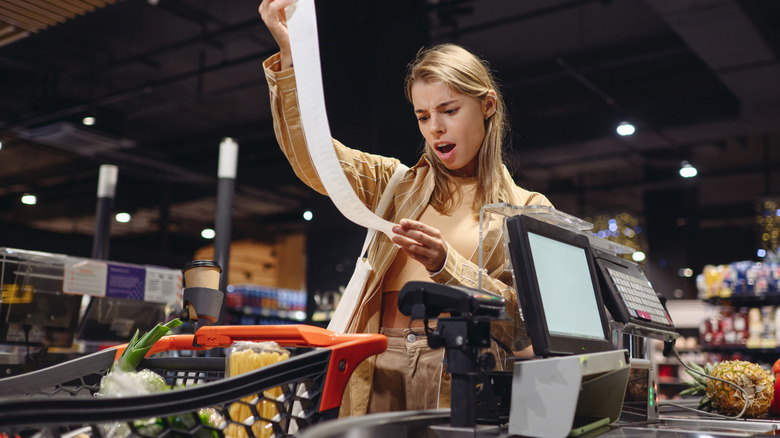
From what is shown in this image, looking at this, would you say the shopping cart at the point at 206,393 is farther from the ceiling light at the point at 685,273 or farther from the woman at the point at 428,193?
the ceiling light at the point at 685,273

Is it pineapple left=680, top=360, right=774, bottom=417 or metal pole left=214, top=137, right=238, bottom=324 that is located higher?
metal pole left=214, top=137, right=238, bottom=324

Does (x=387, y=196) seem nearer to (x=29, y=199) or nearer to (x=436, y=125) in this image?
(x=436, y=125)

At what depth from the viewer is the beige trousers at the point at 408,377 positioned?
139 centimetres

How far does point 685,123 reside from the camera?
808 cm

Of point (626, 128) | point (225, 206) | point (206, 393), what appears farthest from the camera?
point (626, 128)

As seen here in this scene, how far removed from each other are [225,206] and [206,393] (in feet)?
7.24

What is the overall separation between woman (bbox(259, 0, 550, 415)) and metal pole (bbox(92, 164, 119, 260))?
2841 mm

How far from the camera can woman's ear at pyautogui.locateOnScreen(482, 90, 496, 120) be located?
163 centimetres

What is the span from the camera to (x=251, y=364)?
42.8 inches

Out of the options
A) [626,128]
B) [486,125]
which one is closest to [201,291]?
[486,125]

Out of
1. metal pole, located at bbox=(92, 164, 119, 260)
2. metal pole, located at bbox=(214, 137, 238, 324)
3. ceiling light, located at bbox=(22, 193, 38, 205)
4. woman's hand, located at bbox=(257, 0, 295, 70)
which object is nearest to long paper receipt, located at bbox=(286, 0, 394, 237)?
woman's hand, located at bbox=(257, 0, 295, 70)

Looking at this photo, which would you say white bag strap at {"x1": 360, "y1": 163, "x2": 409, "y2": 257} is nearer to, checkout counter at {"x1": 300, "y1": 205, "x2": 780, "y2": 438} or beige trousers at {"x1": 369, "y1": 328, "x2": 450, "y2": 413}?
beige trousers at {"x1": 369, "y1": 328, "x2": 450, "y2": 413}

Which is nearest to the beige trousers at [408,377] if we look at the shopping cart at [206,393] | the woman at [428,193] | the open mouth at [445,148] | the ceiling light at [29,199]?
the woman at [428,193]

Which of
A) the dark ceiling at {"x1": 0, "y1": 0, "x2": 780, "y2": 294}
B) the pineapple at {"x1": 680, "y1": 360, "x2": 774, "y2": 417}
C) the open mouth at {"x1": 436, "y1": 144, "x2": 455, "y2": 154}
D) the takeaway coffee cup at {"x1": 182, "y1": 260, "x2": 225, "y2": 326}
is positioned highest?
the dark ceiling at {"x1": 0, "y1": 0, "x2": 780, "y2": 294}
